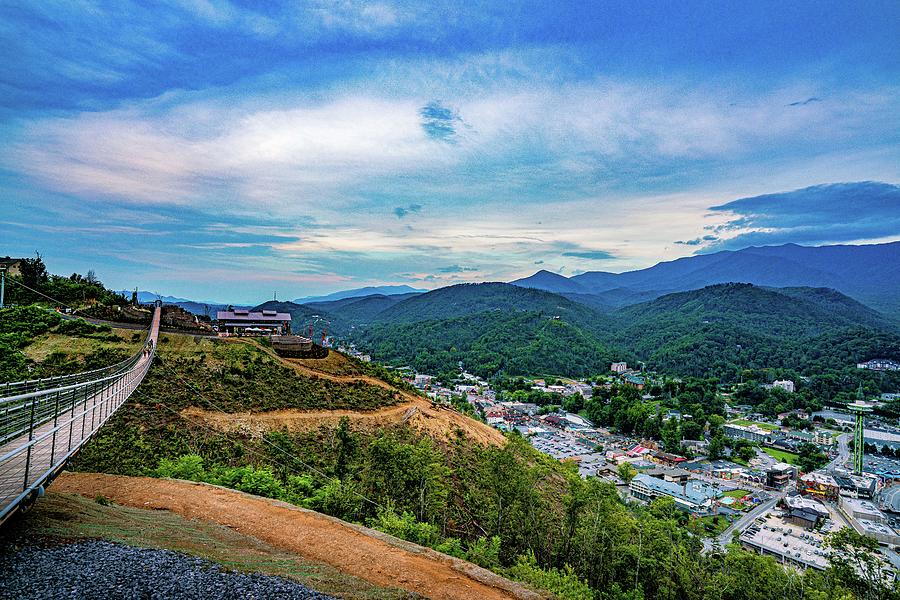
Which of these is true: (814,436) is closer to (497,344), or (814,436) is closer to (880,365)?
(880,365)

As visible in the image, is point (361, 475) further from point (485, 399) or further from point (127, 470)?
point (485, 399)

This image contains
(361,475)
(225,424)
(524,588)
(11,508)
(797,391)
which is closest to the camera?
(11,508)

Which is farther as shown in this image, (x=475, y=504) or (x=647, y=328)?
(x=647, y=328)

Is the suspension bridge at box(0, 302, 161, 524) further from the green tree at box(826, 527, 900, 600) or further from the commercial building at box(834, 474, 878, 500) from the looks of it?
the commercial building at box(834, 474, 878, 500)

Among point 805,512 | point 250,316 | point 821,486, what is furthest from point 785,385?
point 250,316

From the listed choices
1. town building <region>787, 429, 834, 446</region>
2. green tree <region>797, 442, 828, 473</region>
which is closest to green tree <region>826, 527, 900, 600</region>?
green tree <region>797, 442, 828, 473</region>

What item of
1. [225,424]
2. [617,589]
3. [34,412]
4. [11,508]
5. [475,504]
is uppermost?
[34,412]

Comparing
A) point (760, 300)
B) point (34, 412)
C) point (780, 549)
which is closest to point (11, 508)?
point (34, 412)
